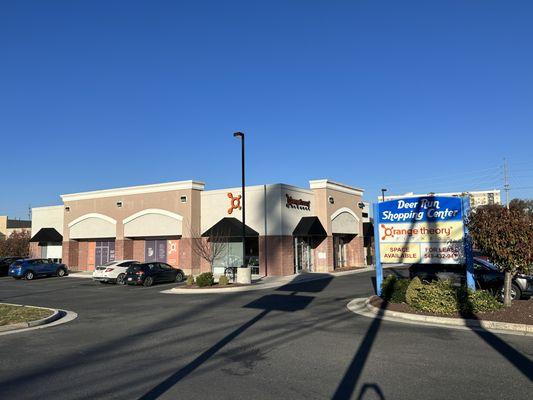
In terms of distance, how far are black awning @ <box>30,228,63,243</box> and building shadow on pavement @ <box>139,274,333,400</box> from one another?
85.0ft

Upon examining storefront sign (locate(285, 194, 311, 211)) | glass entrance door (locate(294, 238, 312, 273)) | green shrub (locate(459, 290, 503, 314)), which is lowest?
green shrub (locate(459, 290, 503, 314))

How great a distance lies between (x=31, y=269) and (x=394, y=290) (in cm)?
2793

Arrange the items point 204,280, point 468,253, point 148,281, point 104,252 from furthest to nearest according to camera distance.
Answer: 1. point 104,252
2. point 148,281
3. point 204,280
4. point 468,253

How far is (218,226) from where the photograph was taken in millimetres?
31562

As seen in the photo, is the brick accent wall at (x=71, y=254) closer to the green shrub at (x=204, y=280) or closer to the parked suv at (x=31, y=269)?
the parked suv at (x=31, y=269)

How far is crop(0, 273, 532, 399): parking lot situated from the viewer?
21.9 ft

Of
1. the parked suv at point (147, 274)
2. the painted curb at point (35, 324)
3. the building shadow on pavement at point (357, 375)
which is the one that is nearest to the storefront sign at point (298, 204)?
the parked suv at point (147, 274)

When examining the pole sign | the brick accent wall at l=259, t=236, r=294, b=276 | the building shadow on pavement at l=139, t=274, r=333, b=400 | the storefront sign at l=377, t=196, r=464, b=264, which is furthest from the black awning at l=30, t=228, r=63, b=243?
the storefront sign at l=377, t=196, r=464, b=264

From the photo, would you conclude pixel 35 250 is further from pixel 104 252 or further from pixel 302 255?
pixel 302 255

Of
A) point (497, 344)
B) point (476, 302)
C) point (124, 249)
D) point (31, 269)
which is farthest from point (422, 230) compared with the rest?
point (31, 269)

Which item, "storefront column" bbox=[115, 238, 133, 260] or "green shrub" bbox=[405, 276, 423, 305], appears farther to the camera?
"storefront column" bbox=[115, 238, 133, 260]

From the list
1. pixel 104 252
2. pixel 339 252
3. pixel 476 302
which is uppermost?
pixel 104 252

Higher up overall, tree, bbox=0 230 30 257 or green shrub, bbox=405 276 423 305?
tree, bbox=0 230 30 257

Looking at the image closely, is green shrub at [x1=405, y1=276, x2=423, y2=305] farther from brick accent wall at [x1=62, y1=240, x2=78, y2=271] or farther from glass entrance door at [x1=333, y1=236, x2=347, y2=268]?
brick accent wall at [x1=62, y1=240, x2=78, y2=271]
